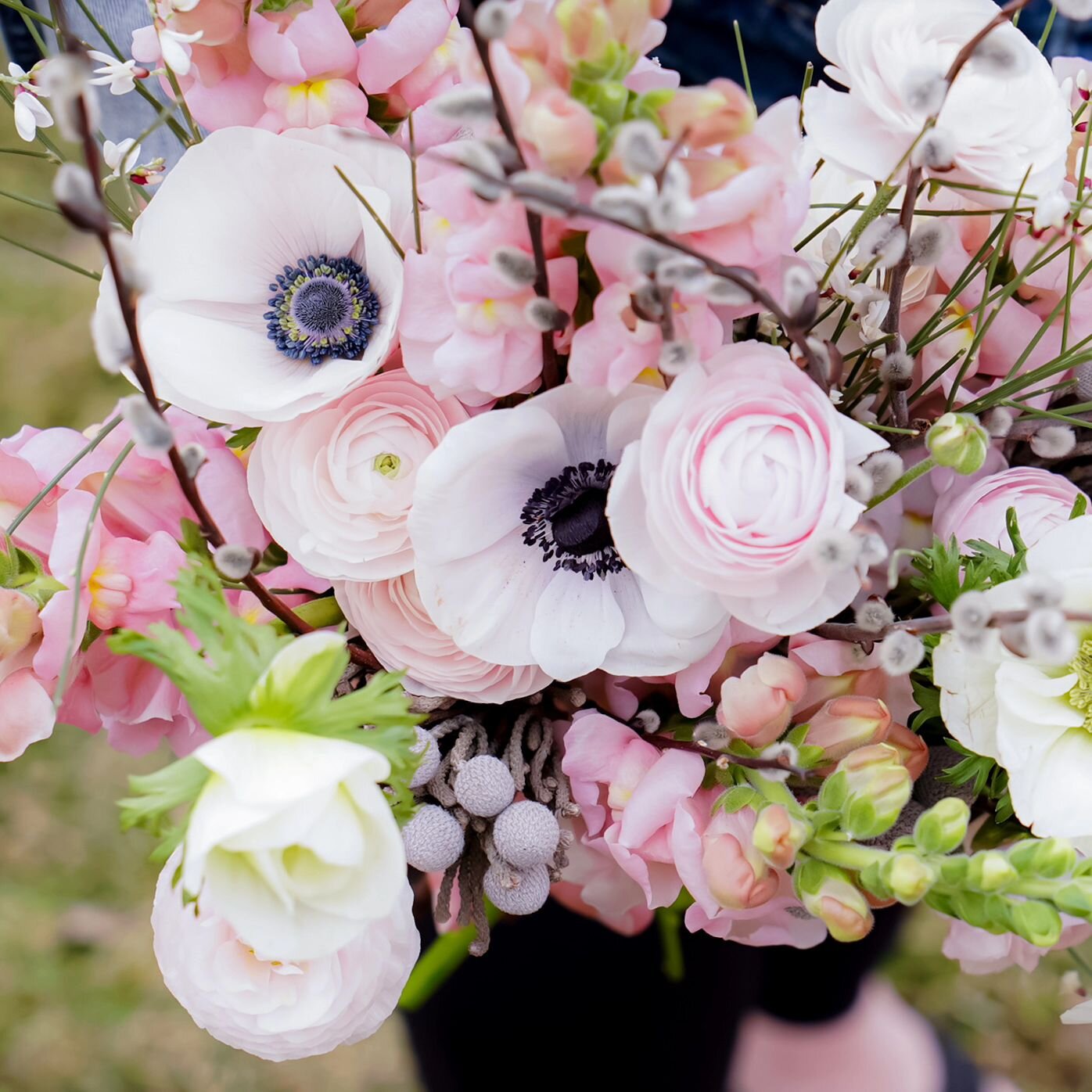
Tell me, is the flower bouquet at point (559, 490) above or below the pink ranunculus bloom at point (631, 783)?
above

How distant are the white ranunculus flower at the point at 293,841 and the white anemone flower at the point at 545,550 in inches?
3.3

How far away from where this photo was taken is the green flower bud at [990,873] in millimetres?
297

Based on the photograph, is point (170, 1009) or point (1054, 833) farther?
point (170, 1009)

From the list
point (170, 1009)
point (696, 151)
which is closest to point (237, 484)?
point (696, 151)

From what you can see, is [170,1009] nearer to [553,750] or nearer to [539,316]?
[553,750]

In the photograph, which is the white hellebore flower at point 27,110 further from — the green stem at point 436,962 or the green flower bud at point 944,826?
the green stem at point 436,962

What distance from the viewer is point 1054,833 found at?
326 millimetres

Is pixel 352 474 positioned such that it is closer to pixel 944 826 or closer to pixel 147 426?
pixel 147 426

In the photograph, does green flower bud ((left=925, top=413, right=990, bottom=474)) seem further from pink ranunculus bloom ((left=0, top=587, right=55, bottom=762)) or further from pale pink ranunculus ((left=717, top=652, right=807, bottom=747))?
pink ranunculus bloom ((left=0, top=587, right=55, bottom=762))

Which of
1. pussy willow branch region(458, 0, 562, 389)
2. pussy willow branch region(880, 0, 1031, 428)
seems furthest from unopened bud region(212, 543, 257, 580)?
pussy willow branch region(880, 0, 1031, 428)

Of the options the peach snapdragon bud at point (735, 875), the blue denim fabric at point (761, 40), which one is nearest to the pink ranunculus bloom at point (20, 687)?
the peach snapdragon bud at point (735, 875)

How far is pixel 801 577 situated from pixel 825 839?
0.27 feet

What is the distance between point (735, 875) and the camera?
1.16ft

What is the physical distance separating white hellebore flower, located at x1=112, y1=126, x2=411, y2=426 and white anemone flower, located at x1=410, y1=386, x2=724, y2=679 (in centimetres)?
5
